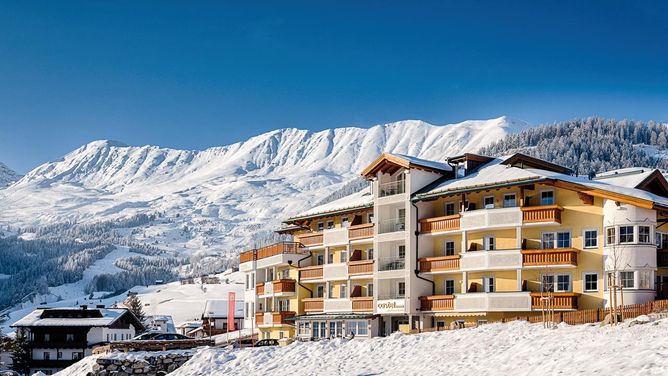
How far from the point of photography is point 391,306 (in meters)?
63.6

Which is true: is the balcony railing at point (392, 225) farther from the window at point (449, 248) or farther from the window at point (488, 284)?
the window at point (488, 284)

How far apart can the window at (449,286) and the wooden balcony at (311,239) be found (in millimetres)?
13718

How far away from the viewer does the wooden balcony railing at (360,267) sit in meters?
66.7

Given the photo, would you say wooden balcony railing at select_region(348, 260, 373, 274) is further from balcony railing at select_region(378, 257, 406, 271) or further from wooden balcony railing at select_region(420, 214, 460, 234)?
wooden balcony railing at select_region(420, 214, 460, 234)

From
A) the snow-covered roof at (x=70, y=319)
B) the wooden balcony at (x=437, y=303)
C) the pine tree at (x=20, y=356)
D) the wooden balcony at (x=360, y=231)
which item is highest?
the wooden balcony at (x=360, y=231)

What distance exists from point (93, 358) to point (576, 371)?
1364 inches

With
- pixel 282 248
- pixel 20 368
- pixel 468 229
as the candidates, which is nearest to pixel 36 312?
pixel 20 368

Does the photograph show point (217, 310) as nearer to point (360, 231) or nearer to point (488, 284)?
point (360, 231)

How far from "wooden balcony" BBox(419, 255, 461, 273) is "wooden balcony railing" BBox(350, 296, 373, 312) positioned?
5.53 meters

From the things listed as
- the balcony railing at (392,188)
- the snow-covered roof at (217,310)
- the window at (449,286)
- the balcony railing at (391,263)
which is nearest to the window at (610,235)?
the window at (449,286)

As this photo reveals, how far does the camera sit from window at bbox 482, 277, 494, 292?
193 feet

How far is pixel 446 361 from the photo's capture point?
41000 mm

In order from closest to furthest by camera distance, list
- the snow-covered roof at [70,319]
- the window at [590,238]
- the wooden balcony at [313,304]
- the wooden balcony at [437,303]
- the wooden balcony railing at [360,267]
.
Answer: the window at [590,238]
the wooden balcony at [437,303]
the wooden balcony railing at [360,267]
the wooden balcony at [313,304]
the snow-covered roof at [70,319]

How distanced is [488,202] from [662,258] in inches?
458
